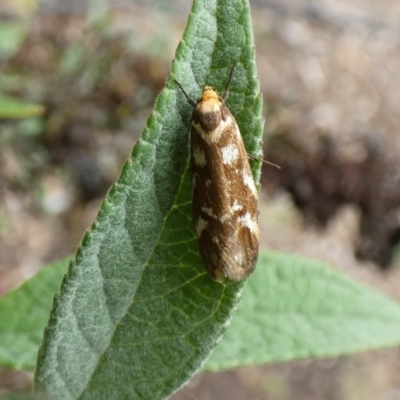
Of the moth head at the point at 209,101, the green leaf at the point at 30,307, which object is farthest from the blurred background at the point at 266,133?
the moth head at the point at 209,101

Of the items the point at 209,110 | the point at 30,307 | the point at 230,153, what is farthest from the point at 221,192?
the point at 30,307

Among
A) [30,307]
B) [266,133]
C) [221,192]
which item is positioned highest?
[221,192]

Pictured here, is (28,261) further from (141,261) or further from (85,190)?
(141,261)

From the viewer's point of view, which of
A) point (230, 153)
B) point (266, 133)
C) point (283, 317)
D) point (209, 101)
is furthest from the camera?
point (266, 133)

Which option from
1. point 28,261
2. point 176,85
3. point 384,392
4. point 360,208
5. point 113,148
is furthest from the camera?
point 384,392

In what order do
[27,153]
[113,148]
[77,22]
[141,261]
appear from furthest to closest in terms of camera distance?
[77,22], [113,148], [27,153], [141,261]

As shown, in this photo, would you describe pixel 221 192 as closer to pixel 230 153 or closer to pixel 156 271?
pixel 230 153

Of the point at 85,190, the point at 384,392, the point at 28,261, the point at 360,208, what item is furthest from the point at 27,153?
the point at 384,392
